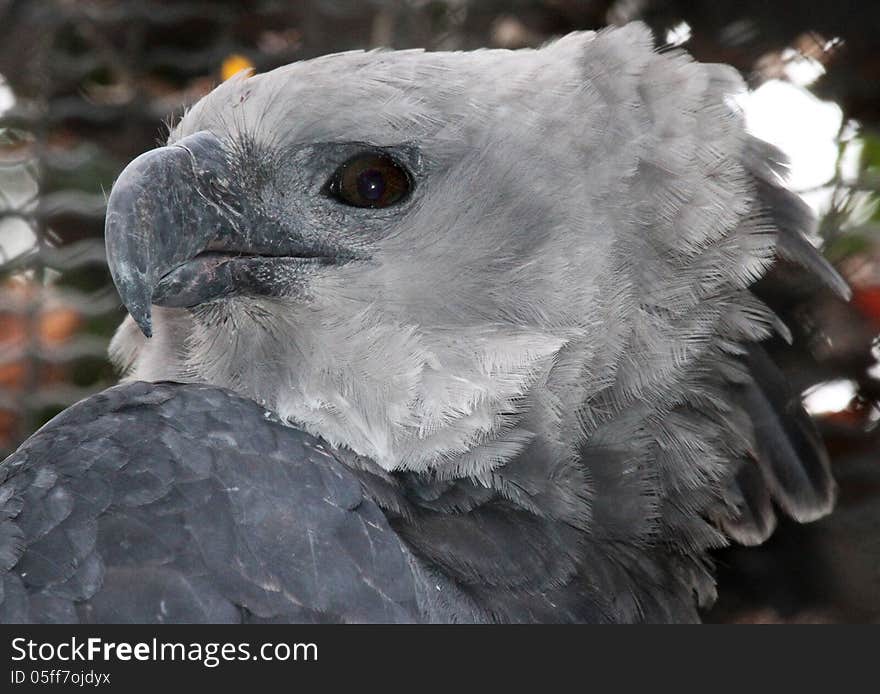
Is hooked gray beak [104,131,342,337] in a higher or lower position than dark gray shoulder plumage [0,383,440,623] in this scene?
higher

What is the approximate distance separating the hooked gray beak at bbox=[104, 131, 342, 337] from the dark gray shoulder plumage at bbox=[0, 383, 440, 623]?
144 millimetres

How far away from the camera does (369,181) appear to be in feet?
3.96

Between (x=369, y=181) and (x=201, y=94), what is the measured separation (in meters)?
1.38

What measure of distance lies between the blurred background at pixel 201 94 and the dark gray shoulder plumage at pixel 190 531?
84cm

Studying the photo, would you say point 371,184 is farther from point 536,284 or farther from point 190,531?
point 190,531

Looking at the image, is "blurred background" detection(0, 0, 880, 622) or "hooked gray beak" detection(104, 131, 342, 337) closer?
"hooked gray beak" detection(104, 131, 342, 337)

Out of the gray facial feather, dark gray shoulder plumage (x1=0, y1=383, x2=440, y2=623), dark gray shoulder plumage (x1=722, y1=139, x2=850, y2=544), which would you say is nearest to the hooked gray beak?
the gray facial feather

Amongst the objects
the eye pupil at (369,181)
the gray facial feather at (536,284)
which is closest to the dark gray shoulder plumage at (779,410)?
the gray facial feather at (536,284)

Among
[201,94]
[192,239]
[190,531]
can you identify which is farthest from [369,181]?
[201,94]

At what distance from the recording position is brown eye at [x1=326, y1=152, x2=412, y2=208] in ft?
3.96

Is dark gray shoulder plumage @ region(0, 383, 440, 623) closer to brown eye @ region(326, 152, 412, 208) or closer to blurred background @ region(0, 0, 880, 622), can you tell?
brown eye @ region(326, 152, 412, 208)

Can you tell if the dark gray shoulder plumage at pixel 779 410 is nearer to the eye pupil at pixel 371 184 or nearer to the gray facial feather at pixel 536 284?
the gray facial feather at pixel 536 284

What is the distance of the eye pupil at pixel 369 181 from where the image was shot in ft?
3.96

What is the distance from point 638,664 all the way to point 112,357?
75 cm
